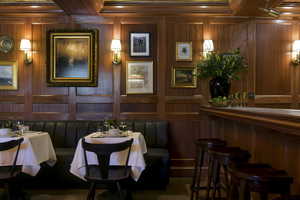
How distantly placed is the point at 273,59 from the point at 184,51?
61.9 inches

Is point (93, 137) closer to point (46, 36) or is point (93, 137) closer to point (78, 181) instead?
point (78, 181)

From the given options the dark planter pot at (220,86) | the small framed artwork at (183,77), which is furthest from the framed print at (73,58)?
the dark planter pot at (220,86)

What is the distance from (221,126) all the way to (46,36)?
331cm

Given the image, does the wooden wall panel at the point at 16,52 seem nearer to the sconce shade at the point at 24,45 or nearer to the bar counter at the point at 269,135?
the sconce shade at the point at 24,45

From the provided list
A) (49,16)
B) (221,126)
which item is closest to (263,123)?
(221,126)

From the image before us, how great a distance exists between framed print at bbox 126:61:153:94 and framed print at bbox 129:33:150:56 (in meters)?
0.17

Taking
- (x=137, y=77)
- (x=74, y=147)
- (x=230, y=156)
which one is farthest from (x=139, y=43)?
(x=230, y=156)

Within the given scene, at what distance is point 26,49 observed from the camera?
5.14 meters

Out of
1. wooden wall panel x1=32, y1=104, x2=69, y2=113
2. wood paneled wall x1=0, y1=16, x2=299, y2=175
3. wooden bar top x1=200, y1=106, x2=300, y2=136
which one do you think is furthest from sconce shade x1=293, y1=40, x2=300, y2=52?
wooden wall panel x1=32, y1=104, x2=69, y2=113

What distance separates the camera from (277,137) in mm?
2639

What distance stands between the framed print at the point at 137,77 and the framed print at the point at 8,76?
1.97 meters

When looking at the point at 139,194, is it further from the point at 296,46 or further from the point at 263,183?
the point at 296,46

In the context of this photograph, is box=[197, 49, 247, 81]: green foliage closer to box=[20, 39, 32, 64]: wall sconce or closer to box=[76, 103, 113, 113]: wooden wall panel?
box=[76, 103, 113, 113]: wooden wall panel

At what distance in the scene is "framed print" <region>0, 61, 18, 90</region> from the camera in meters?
5.24
